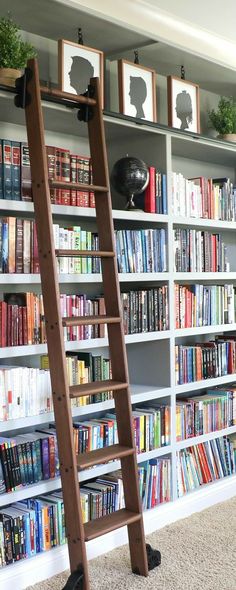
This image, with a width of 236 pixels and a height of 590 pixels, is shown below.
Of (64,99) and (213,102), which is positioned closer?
(64,99)

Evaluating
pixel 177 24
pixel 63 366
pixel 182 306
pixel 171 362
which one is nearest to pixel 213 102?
pixel 177 24

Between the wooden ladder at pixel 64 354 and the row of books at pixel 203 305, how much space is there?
716 millimetres

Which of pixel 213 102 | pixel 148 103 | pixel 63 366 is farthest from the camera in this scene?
pixel 213 102

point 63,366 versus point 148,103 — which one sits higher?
point 148,103

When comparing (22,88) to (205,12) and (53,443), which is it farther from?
(53,443)

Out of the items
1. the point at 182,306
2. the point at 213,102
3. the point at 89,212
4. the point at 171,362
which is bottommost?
the point at 171,362

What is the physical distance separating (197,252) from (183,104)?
31.1 inches

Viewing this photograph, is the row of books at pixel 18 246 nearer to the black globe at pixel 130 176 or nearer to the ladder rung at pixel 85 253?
the ladder rung at pixel 85 253

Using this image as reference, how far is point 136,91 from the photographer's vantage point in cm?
339

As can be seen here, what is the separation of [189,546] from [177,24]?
252 centimetres

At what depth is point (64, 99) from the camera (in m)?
2.88

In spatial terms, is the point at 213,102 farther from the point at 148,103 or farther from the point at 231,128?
the point at 148,103

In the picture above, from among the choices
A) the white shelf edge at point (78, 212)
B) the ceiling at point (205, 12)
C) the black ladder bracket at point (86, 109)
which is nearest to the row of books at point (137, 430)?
the white shelf edge at point (78, 212)

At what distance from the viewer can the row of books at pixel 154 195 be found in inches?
134
